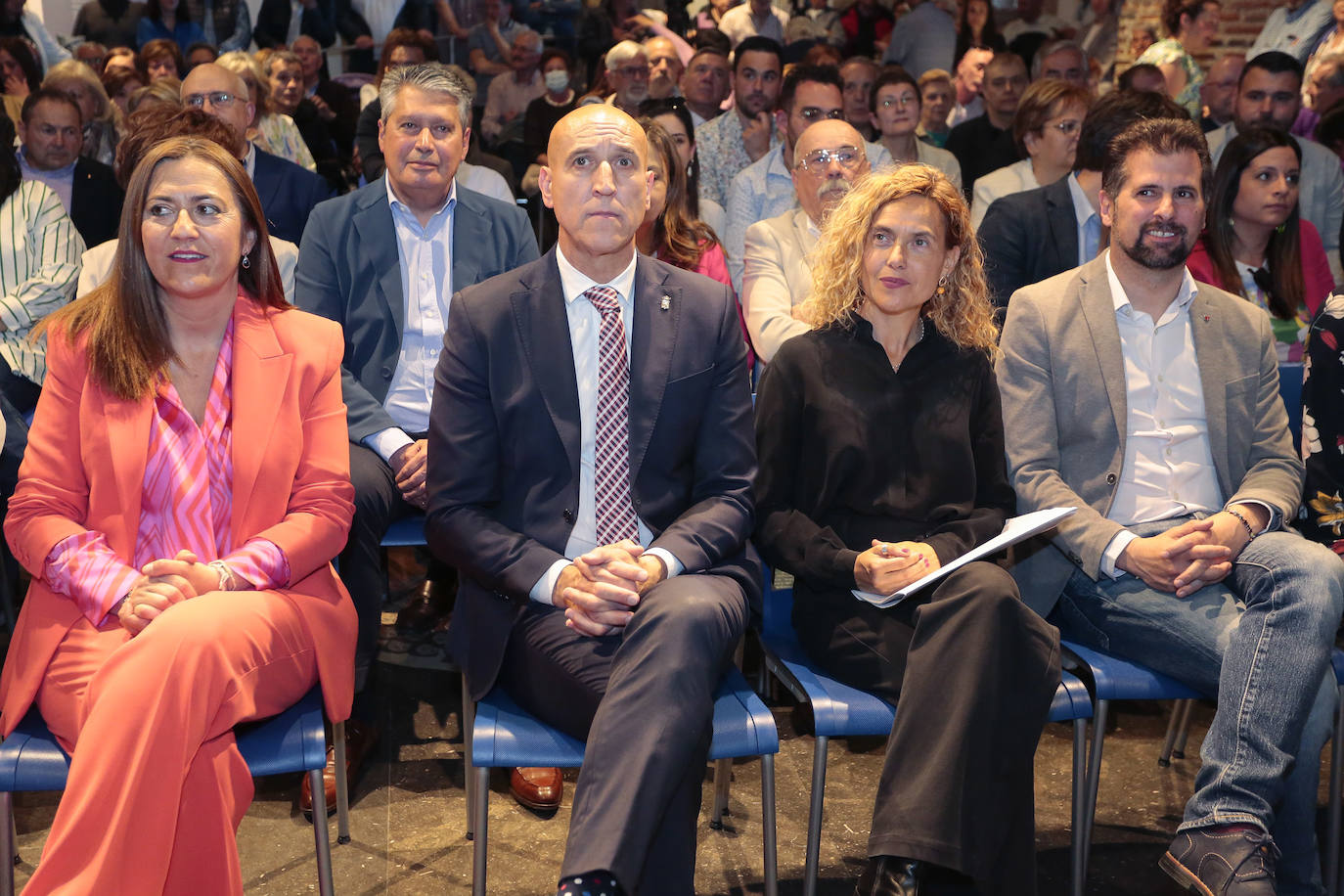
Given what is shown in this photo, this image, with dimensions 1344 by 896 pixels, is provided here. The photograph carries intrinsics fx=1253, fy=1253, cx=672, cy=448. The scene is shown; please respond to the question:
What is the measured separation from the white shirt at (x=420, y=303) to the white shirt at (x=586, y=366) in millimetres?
818

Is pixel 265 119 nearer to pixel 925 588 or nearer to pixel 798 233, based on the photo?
pixel 798 233

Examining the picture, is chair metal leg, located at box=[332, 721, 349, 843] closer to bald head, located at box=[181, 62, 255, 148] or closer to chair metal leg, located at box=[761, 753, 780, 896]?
chair metal leg, located at box=[761, 753, 780, 896]

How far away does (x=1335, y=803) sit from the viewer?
2514 mm

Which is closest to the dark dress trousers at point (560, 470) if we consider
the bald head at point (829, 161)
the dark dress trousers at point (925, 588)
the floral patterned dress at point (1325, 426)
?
the dark dress trousers at point (925, 588)

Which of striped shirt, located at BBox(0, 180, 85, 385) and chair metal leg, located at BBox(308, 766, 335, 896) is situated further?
striped shirt, located at BBox(0, 180, 85, 385)

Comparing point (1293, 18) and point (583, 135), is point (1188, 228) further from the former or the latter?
point (1293, 18)

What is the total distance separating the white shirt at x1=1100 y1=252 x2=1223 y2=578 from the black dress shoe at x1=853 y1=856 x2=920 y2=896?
1.03 metres

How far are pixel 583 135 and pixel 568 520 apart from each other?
755 mm

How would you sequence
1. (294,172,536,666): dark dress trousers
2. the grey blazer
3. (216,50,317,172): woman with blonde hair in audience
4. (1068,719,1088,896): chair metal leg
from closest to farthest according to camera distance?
(1068,719,1088,896): chair metal leg
the grey blazer
(294,172,536,666): dark dress trousers
(216,50,317,172): woman with blonde hair in audience

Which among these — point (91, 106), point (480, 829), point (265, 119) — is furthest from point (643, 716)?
point (91, 106)

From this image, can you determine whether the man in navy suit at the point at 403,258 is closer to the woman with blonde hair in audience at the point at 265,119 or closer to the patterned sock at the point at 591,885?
the patterned sock at the point at 591,885

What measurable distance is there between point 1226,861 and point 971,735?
0.55 metres

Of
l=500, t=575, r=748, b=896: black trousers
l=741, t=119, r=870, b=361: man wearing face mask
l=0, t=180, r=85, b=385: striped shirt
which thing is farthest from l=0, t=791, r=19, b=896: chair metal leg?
l=741, t=119, r=870, b=361: man wearing face mask

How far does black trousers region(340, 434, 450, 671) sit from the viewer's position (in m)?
2.83
